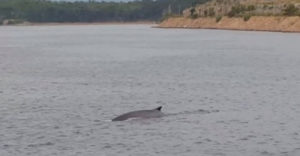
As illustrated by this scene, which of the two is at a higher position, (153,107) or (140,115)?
(140,115)

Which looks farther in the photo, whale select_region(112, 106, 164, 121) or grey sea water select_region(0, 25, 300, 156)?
whale select_region(112, 106, 164, 121)

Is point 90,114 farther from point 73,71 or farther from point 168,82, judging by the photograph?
point 73,71

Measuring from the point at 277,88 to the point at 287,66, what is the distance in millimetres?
26048

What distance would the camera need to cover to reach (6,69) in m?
83.9

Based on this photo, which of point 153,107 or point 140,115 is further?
point 153,107

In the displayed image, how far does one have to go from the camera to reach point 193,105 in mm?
45531

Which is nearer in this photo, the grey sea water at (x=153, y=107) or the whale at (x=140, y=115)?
the grey sea water at (x=153, y=107)

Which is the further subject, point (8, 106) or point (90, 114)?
point (8, 106)

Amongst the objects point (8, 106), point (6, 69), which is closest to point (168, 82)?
point (8, 106)

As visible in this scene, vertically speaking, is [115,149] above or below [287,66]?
above

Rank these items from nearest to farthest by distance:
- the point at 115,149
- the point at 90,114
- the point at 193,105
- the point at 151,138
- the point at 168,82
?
the point at 115,149 → the point at 151,138 → the point at 90,114 → the point at 193,105 → the point at 168,82

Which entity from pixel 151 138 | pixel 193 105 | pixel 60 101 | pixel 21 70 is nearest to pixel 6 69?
pixel 21 70

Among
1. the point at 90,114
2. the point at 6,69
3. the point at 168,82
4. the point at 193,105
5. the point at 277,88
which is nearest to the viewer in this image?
the point at 90,114

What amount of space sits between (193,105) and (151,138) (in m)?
12.8
